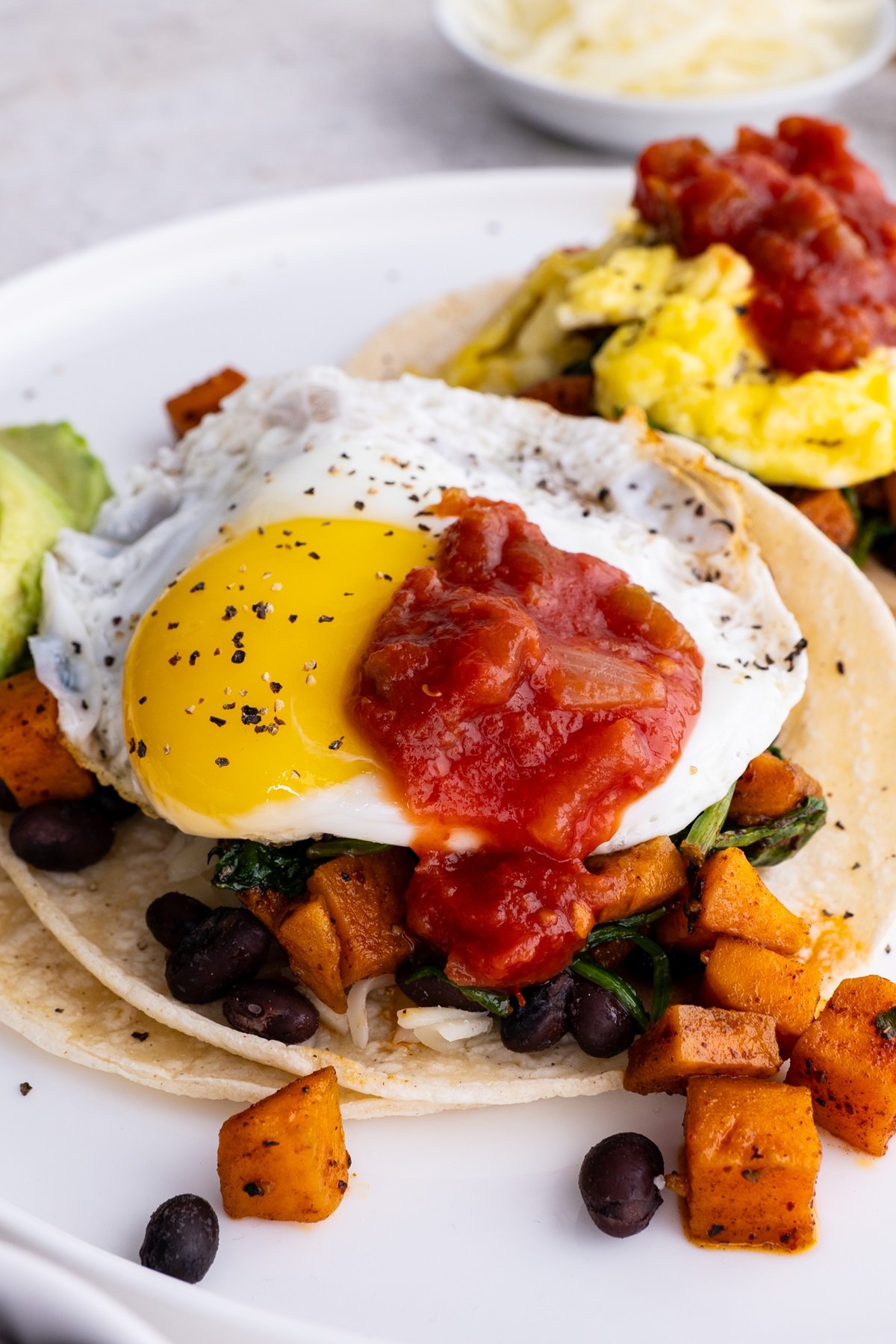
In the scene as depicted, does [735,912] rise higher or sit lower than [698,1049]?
higher

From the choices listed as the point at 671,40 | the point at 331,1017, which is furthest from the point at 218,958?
the point at 671,40

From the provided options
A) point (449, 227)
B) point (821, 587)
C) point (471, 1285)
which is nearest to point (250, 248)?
point (449, 227)

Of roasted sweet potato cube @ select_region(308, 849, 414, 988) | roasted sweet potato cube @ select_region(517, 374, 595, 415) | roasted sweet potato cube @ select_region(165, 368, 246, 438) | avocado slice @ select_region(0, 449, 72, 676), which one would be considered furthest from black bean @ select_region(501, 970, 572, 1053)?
roasted sweet potato cube @ select_region(165, 368, 246, 438)

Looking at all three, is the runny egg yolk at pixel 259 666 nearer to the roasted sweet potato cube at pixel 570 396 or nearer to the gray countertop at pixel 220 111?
the roasted sweet potato cube at pixel 570 396

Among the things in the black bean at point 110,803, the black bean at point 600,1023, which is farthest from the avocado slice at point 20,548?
the black bean at point 600,1023

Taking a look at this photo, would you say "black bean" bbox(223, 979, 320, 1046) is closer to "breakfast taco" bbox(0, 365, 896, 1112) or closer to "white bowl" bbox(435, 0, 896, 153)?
"breakfast taco" bbox(0, 365, 896, 1112)

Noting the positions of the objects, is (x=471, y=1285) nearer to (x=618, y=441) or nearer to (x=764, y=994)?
(x=764, y=994)

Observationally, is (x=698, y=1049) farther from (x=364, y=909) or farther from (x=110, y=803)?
(x=110, y=803)
